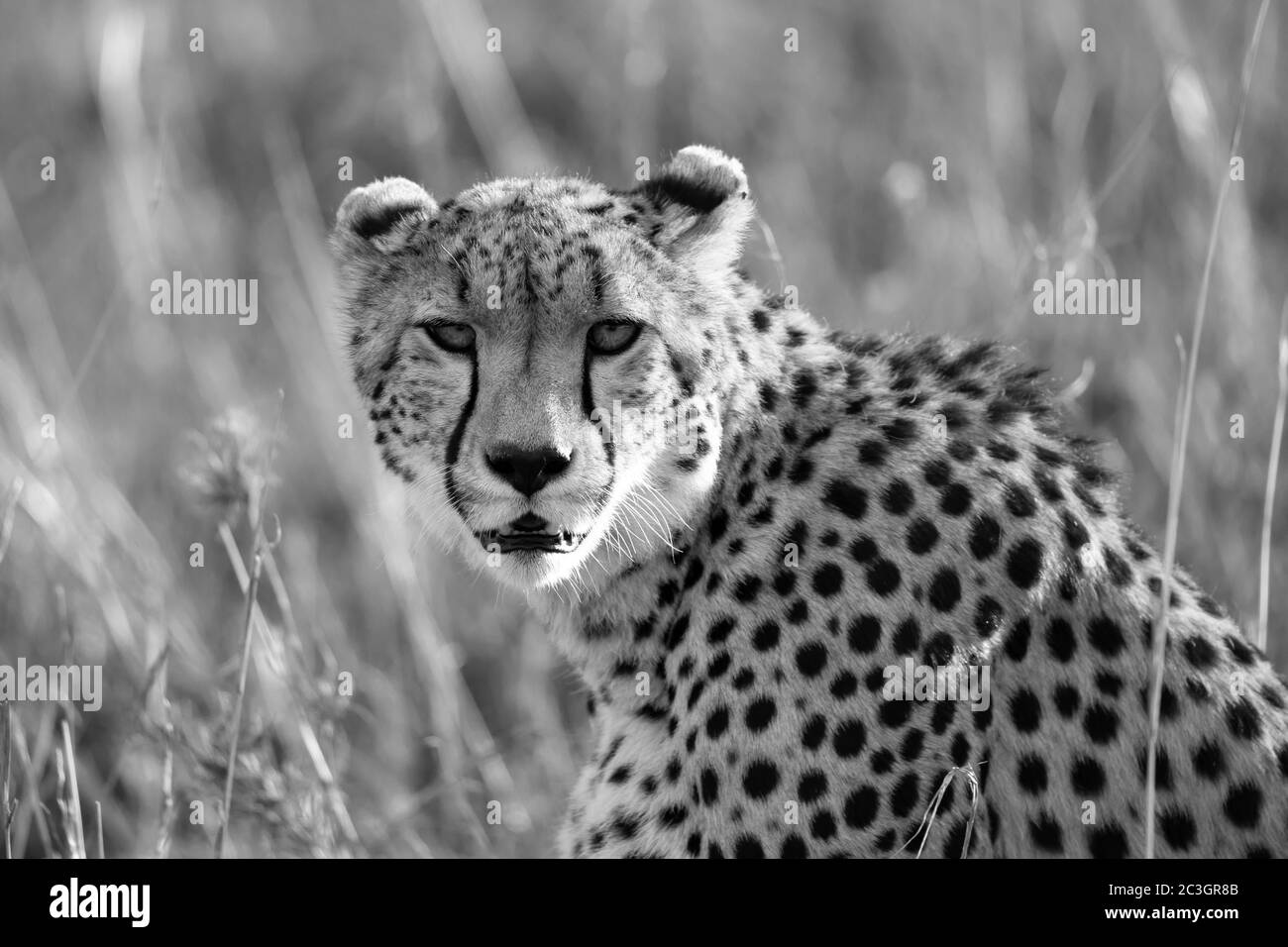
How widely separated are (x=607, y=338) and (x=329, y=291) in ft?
10.1

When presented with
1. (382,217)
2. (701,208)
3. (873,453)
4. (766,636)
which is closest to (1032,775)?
(766,636)

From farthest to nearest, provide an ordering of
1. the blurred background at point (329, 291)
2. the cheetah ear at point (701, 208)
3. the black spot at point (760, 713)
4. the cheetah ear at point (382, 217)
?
the blurred background at point (329, 291) → the cheetah ear at point (382, 217) → the cheetah ear at point (701, 208) → the black spot at point (760, 713)

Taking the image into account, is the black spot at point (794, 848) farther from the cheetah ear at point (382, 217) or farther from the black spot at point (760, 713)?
the cheetah ear at point (382, 217)

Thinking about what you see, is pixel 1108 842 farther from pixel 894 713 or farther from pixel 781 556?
pixel 781 556

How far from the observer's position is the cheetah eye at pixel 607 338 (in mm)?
3406

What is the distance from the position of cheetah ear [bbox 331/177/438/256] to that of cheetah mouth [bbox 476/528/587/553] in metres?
0.75

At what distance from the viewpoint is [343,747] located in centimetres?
444

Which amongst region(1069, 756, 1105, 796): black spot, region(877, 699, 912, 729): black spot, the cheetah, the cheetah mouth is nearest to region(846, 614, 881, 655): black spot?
the cheetah

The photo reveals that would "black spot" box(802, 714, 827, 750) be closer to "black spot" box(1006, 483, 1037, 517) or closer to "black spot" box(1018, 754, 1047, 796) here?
"black spot" box(1018, 754, 1047, 796)

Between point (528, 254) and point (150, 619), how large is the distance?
2290 millimetres

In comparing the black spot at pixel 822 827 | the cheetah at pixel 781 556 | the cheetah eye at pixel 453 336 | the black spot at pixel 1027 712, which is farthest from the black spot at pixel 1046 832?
the cheetah eye at pixel 453 336

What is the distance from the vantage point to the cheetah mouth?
3334mm

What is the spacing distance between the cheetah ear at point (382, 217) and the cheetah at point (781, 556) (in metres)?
0.04
